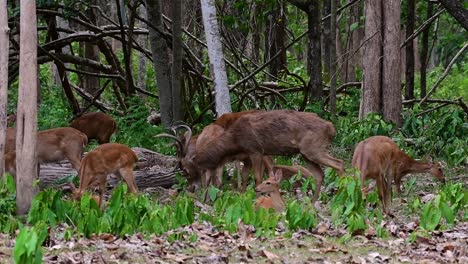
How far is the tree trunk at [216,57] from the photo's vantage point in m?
14.5

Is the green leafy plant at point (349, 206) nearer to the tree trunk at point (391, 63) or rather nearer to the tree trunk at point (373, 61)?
the tree trunk at point (391, 63)

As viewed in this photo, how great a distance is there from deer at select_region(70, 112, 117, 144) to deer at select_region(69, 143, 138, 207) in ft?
13.8

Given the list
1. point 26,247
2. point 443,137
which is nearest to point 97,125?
point 443,137

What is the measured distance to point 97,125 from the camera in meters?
17.2

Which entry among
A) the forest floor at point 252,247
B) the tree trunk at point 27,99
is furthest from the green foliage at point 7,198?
the forest floor at point 252,247

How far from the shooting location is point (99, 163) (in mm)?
12656

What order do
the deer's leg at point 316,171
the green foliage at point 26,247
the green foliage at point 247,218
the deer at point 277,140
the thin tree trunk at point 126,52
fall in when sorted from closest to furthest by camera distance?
the green foliage at point 26,247 < the green foliage at point 247,218 < the deer at point 277,140 < the deer's leg at point 316,171 < the thin tree trunk at point 126,52

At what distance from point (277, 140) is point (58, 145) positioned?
3.29 metres

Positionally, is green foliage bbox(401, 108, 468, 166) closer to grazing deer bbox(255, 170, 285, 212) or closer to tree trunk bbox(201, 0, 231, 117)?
tree trunk bbox(201, 0, 231, 117)

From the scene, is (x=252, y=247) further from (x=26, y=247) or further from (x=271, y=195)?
(x=271, y=195)

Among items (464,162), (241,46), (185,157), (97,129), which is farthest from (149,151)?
(241,46)

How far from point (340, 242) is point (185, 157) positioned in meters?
5.17

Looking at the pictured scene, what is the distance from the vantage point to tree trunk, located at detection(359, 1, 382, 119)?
17.4 m

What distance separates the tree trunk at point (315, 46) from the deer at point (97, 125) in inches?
166
